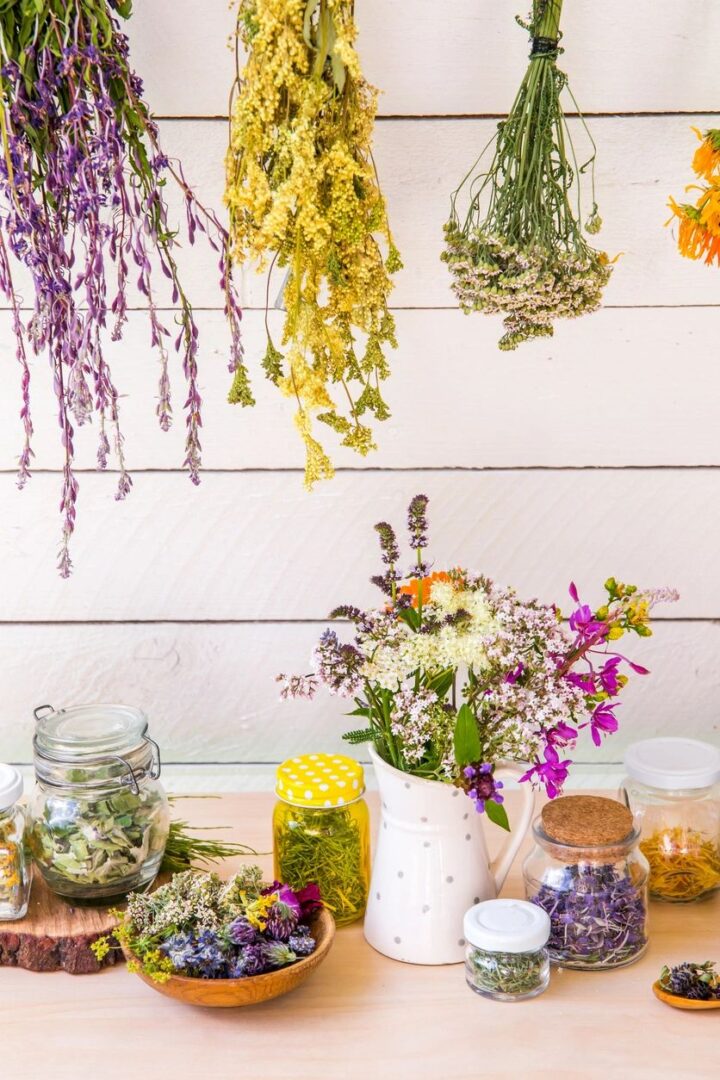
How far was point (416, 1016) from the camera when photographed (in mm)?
1023

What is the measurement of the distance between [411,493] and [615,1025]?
672 mm

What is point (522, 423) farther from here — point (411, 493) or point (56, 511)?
point (56, 511)

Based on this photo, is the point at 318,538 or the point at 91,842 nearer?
the point at 91,842

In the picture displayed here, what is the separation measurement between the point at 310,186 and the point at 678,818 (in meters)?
0.77

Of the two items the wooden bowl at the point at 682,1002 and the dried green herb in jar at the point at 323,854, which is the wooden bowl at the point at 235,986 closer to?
the dried green herb in jar at the point at 323,854

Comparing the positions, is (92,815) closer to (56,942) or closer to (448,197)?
(56,942)

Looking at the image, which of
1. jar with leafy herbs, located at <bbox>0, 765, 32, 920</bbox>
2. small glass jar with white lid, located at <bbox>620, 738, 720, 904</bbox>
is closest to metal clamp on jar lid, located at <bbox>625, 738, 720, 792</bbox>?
small glass jar with white lid, located at <bbox>620, 738, 720, 904</bbox>

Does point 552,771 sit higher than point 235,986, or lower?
higher

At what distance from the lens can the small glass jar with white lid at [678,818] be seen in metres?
1.19

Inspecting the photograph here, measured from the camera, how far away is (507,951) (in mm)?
1015

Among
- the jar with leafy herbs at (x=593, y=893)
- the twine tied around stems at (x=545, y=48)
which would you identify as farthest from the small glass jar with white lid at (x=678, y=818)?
the twine tied around stems at (x=545, y=48)

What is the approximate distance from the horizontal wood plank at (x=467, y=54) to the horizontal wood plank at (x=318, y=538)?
1.47 ft

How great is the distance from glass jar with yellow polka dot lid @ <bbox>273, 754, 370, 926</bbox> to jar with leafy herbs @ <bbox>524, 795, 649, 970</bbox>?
196mm

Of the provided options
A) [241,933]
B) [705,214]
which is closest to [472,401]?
[705,214]
